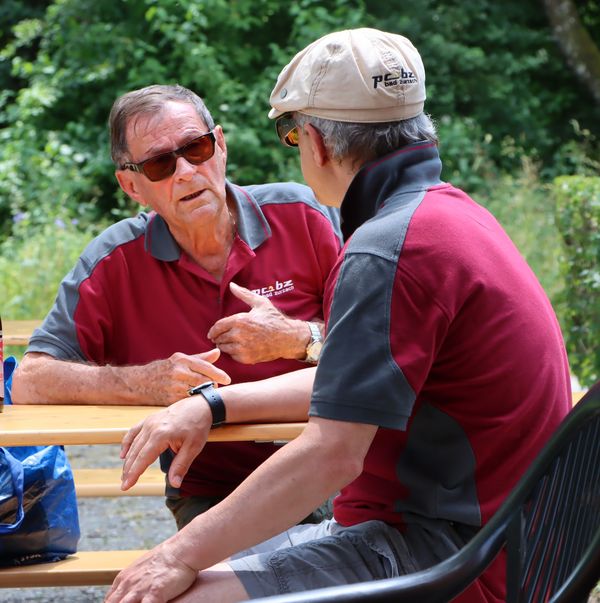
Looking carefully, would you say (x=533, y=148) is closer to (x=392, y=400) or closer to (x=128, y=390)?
(x=128, y=390)

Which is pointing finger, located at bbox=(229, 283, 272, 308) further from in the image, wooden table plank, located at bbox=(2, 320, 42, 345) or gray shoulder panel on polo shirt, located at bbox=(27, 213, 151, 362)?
wooden table plank, located at bbox=(2, 320, 42, 345)

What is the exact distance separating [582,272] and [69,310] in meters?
3.53

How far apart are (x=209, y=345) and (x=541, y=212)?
251 inches

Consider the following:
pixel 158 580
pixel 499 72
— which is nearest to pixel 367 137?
pixel 158 580

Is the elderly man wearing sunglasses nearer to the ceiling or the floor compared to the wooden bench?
nearer to the ceiling

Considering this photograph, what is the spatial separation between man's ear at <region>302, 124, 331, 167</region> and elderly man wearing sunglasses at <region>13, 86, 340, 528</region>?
2.82 ft

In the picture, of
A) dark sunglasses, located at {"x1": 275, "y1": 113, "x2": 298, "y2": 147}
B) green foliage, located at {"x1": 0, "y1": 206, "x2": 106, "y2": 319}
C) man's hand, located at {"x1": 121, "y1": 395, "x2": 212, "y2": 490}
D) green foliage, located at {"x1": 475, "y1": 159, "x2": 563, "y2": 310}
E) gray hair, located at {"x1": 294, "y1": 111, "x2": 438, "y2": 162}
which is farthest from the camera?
green foliage, located at {"x1": 475, "y1": 159, "x2": 563, "y2": 310}

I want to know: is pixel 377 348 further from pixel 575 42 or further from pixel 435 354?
pixel 575 42

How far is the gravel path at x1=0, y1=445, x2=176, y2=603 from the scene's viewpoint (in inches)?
171

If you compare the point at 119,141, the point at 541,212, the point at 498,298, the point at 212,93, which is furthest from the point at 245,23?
the point at 498,298

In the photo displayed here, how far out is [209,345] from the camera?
3088 millimetres

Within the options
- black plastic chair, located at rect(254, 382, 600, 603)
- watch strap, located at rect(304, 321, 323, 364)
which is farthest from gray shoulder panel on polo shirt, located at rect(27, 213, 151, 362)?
black plastic chair, located at rect(254, 382, 600, 603)

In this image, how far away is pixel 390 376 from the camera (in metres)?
1.81

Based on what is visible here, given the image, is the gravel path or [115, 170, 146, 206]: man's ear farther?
the gravel path
